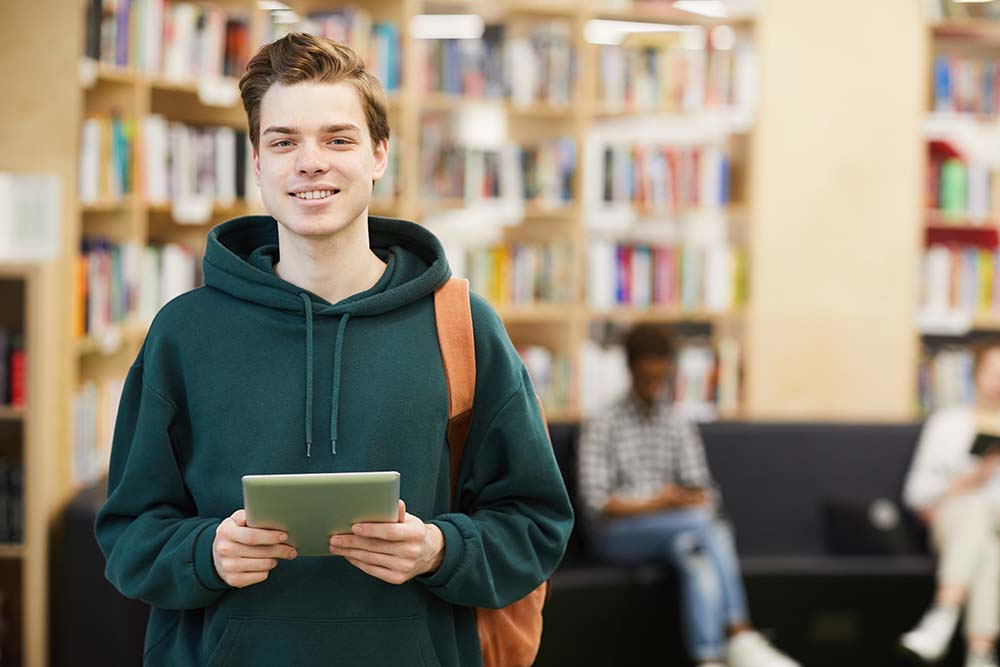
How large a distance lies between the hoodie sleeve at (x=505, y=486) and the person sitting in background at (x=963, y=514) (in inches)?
118

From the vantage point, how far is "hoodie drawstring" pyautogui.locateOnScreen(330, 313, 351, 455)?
4.76ft

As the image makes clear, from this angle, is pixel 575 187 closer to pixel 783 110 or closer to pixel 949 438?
pixel 783 110

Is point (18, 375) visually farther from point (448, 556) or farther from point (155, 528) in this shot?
point (448, 556)

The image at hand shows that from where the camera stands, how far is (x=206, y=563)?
141 cm

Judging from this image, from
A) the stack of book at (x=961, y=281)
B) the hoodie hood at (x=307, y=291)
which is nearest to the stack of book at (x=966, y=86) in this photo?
the stack of book at (x=961, y=281)

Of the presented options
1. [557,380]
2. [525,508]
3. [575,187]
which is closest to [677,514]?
[557,380]

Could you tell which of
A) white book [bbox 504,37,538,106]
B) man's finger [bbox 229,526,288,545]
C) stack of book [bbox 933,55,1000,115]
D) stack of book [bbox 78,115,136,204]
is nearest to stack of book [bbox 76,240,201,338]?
stack of book [bbox 78,115,136,204]

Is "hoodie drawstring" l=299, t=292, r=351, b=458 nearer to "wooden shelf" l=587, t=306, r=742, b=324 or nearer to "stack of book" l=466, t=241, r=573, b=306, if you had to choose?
"stack of book" l=466, t=241, r=573, b=306

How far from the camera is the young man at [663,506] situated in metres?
4.06

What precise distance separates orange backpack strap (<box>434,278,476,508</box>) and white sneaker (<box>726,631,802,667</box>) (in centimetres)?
273

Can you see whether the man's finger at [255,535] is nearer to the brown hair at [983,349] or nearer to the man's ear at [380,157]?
the man's ear at [380,157]

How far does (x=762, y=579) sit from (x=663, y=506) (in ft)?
1.55

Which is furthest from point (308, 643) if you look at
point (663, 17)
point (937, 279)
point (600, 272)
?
point (937, 279)

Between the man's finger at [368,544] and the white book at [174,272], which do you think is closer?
the man's finger at [368,544]
